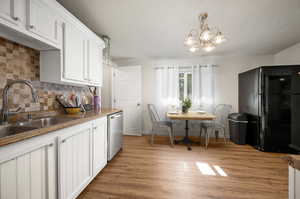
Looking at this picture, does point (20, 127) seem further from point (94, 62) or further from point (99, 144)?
point (94, 62)

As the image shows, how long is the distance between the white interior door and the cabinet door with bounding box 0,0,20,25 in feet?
9.40

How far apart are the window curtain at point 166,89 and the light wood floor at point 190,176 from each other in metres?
1.44

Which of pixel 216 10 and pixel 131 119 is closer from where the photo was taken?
pixel 216 10

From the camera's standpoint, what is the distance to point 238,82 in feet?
11.8

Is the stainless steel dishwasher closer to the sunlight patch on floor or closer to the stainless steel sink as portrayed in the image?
the stainless steel sink

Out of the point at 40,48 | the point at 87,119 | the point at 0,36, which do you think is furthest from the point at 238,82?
the point at 0,36

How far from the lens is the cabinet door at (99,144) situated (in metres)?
1.68

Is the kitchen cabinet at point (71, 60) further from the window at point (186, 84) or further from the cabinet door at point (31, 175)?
the window at point (186, 84)

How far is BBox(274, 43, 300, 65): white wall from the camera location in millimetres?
2841

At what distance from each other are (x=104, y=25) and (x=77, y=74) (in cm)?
100

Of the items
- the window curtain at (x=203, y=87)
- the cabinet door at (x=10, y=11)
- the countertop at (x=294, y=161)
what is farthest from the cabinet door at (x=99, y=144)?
the window curtain at (x=203, y=87)

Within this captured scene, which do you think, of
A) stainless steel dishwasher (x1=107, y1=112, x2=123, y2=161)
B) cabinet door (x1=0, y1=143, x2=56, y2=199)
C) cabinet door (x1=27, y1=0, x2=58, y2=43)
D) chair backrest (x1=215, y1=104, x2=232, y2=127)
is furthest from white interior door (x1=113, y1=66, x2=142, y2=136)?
cabinet door (x1=0, y1=143, x2=56, y2=199)

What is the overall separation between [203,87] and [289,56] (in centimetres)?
203

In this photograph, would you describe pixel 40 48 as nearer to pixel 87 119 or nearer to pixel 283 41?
pixel 87 119
